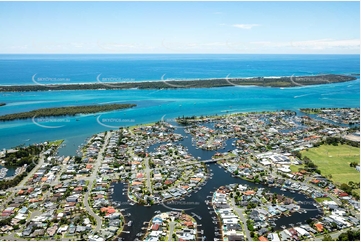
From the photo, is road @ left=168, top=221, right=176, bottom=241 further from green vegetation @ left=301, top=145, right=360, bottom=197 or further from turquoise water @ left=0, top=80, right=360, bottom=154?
turquoise water @ left=0, top=80, right=360, bottom=154

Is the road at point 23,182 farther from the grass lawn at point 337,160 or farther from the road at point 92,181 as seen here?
the grass lawn at point 337,160

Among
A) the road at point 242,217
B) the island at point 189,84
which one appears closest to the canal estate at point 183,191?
the road at point 242,217

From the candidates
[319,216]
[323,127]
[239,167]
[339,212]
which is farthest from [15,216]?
[323,127]

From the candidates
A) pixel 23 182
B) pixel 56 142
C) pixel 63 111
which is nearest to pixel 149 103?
pixel 63 111

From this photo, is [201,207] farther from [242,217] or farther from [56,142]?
[56,142]

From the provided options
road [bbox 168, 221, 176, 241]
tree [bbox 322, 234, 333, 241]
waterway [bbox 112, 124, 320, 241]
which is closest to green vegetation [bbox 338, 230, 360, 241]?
tree [bbox 322, 234, 333, 241]
